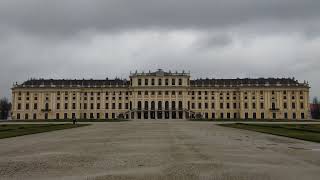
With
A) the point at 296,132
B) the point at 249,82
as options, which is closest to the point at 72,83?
the point at 249,82

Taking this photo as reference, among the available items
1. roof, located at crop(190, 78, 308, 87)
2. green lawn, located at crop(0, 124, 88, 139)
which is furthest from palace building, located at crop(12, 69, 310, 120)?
green lawn, located at crop(0, 124, 88, 139)

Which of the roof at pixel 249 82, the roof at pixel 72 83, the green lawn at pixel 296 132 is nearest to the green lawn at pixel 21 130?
the green lawn at pixel 296 132

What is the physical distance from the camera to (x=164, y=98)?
12556cm

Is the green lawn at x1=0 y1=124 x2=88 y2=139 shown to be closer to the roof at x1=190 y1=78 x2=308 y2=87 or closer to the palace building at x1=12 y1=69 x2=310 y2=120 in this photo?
the palace building at x1=12 y1=69 x2=310 y2=120

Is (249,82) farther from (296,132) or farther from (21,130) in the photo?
(21,130)

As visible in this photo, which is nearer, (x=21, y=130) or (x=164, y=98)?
(x=21, y=130)

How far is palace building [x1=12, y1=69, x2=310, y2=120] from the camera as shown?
124438 mm

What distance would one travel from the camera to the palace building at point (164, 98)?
124438 millimetres

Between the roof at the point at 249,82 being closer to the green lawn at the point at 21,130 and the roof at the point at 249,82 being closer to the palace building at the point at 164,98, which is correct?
the palace building at the point at 164,98

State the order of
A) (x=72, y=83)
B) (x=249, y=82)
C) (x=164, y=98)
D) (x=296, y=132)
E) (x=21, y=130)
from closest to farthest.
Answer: (x=296, y=132)
(x=21, y=130)
(x=164, y=98)
(x=249, y=82)
(x=72, y=83)

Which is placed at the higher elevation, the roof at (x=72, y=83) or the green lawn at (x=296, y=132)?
the roof at (x=72, y=83)

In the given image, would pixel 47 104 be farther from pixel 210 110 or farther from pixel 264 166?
pixel 264 166

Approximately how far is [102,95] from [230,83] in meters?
43.0

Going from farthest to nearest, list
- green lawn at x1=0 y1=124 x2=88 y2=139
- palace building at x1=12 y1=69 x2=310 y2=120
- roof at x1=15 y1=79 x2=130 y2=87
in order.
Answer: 1. roof at x1=15 y1=79 x2=130 y2=87
2. palace building at x1=12 y1=69 x2=310 y2=120
3. green lawn at x1=0 y1=124 x2=88 y2=139
